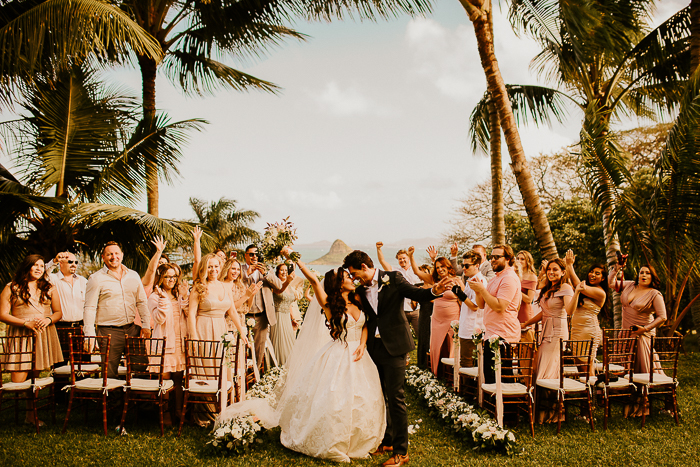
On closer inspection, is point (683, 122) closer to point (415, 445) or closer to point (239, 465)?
point (415, 445)

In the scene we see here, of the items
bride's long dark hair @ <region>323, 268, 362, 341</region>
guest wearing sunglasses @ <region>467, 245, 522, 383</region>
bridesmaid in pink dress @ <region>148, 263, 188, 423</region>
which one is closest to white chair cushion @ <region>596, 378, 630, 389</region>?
guest wearing sunglasses @ <region>467, 245, 522, 383</region>

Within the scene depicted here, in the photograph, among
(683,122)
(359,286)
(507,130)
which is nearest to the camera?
(359,286)

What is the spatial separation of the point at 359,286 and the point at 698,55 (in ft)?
30.1

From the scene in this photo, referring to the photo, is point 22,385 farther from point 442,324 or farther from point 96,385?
point 442,324

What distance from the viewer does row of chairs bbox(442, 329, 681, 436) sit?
5988 millimetres

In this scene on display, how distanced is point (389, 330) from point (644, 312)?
424 cm

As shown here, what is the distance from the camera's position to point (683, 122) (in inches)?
321

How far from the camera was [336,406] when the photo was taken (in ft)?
16.8

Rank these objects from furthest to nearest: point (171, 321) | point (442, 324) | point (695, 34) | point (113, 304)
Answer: point (695, 34) < point (442, 324) < point (171, 321) < point (113, 304)

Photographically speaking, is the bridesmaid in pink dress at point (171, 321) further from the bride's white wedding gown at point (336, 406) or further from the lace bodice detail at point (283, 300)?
the lace bodice detail at point (283, 300)

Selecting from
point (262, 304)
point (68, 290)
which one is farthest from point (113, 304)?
point (262, 304)

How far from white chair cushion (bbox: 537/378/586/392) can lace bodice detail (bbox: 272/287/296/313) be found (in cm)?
473

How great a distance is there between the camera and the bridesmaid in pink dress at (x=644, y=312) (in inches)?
272

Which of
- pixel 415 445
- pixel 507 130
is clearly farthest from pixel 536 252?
pixel 415 445
